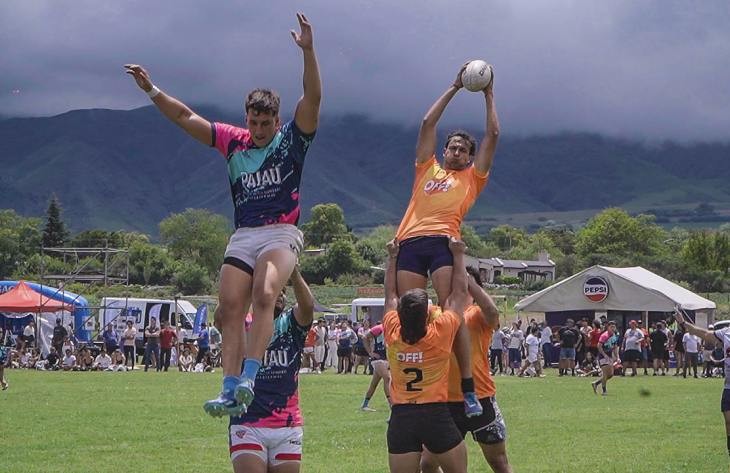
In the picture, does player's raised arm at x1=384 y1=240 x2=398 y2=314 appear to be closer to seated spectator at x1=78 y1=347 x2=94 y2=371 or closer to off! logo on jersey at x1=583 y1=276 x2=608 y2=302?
seated spectator at x1=78 y1=347 x2=94 y2=371

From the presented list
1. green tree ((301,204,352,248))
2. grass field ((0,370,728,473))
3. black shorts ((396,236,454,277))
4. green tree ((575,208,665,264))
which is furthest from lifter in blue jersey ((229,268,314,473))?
green tree ((301,204,352,248))

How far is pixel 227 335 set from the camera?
832 cm

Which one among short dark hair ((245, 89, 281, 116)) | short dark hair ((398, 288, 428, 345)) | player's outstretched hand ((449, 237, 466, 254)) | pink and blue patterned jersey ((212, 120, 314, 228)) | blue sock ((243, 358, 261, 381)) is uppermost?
short dark hair ((245, 89, 281, 116))

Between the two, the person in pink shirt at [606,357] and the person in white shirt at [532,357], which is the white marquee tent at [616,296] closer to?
the person in white shirt at [532,357]

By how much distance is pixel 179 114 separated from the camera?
8.97m

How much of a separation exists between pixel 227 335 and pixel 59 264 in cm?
11045

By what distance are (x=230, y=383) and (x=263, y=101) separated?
2134 mm

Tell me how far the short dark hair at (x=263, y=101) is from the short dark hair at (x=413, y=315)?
5.78 ft

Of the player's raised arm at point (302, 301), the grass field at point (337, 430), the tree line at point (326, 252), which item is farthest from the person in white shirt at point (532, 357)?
the tree line at point (326, 252)

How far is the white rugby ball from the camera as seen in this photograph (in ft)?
33.3

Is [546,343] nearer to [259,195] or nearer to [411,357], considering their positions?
[411,357]

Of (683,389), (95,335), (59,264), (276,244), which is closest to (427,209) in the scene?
(276,244)

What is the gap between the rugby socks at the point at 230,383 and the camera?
7.85 meters

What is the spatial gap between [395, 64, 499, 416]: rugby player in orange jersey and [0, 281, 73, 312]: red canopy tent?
37570 millimetres
